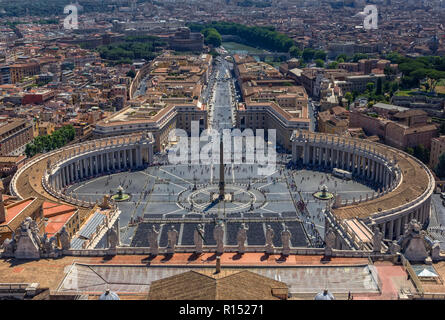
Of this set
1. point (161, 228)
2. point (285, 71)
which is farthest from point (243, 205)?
point (285, 71)

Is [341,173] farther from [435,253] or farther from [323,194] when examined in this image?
[435,253]

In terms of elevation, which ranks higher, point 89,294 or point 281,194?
point 89,294

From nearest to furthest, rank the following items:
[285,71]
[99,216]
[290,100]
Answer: [99,216] → [290,100] → [285,71]

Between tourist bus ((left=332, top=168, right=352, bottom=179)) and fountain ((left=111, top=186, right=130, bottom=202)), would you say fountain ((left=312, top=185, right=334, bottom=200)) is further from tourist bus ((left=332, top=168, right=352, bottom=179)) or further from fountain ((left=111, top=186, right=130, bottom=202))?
fountain ((left=111, top=186, right=130, bottom=202))

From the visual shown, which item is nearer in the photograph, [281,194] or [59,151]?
[281,194]

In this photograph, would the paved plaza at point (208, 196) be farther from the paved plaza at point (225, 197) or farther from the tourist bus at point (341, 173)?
the tourist bus at point (341, 173)

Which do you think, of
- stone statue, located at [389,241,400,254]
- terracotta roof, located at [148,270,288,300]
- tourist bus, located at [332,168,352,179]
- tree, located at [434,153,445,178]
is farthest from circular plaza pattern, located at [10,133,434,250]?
terracotta roof, located at [148,270,288,300]

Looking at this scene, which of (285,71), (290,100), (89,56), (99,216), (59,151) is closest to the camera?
(99,216)

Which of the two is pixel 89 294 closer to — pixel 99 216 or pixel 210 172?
pixel 99 216
